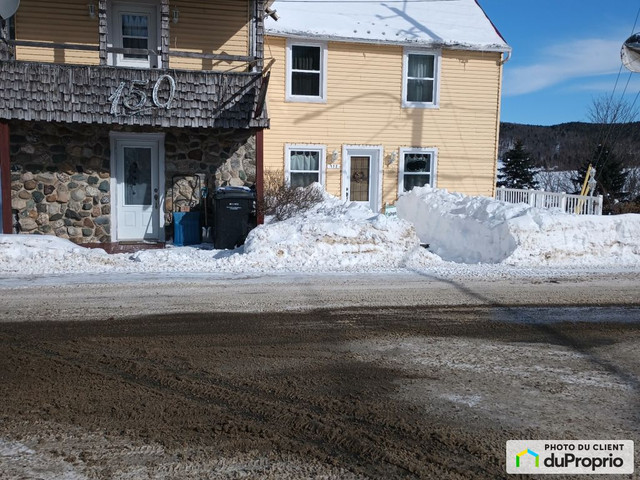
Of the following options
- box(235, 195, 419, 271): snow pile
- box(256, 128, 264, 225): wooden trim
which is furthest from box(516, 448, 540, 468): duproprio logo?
box(256, 128, 264, 225): wooden trim

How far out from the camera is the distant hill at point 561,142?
4131 centimetres

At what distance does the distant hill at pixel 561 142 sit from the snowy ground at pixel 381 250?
3020 cm

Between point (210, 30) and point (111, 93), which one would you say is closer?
point (111, 93)

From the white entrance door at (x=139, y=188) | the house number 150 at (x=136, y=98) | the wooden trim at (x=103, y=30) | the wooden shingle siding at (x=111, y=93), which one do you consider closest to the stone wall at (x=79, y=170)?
the white entrance door at (x=139, y=188)

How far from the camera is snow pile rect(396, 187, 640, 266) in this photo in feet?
37.2

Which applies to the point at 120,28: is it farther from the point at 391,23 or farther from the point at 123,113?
the point at 391,23

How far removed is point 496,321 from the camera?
677 cm

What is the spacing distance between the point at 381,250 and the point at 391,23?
9430 mm

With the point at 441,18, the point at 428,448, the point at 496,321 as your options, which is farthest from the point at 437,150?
the point at 428,448

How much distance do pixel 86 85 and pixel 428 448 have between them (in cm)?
1135

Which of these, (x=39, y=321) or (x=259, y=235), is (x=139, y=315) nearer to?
(x=39, y=321)

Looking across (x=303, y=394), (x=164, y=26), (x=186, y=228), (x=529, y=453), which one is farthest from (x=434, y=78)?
(x=529, y=453)

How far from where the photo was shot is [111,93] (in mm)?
12570

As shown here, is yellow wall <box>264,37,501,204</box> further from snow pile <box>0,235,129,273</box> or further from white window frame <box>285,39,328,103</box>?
snow pile <box>0,235,129,273</box>
